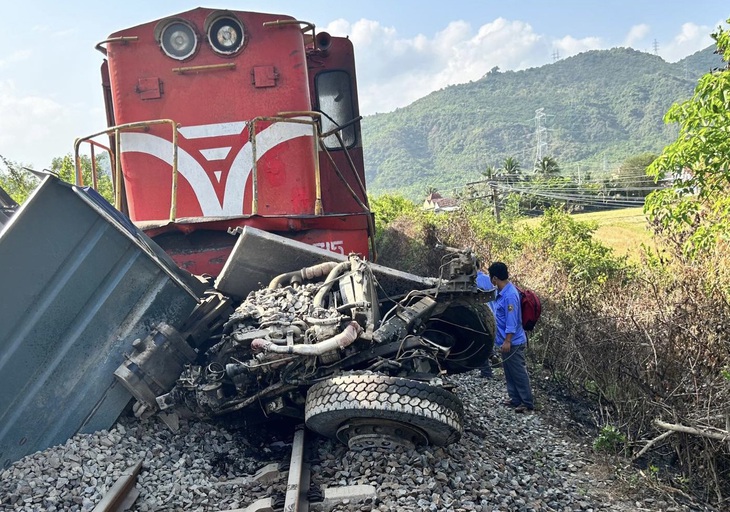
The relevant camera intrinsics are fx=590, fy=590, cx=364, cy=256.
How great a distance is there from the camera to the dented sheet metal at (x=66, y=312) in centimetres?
344

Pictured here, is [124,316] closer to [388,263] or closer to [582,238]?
[582,238]

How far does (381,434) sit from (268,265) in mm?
1846

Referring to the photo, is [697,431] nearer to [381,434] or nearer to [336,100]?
Answer: [381,434]

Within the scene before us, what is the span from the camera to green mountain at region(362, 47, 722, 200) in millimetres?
146875

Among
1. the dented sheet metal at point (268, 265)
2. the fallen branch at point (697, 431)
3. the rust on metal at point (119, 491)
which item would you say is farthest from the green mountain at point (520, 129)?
the rust on metal at point (119, 491)

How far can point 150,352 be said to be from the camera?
3.84 meters

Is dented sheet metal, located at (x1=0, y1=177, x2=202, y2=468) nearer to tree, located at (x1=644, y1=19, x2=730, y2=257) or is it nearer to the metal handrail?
the metal handrail

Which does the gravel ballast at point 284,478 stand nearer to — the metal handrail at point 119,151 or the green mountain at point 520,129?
the metal handrail at point 119,151

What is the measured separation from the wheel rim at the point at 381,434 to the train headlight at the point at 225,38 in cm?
406

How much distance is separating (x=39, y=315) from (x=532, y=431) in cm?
349

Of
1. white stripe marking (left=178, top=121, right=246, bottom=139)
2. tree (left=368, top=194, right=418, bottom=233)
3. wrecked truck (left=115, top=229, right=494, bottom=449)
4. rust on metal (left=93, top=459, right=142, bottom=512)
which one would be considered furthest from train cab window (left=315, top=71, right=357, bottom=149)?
tree (left=368, top=194, right=418, bottom=233)

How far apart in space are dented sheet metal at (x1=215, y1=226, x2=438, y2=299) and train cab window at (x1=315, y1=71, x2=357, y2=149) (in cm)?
261

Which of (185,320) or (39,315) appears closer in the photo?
(39,315)

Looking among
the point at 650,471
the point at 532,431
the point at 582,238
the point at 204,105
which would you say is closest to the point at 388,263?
the point at 582,238
